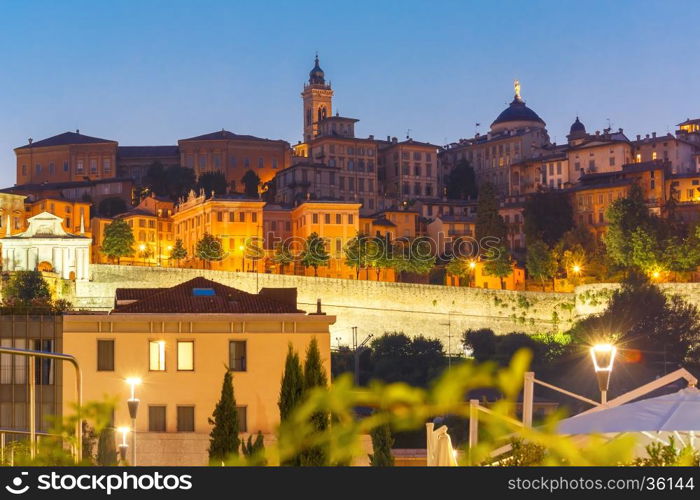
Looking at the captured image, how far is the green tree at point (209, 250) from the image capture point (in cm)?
8469

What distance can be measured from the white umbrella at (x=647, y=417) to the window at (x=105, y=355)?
906 inches

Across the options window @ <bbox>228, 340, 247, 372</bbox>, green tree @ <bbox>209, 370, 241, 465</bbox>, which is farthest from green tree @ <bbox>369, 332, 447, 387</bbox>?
green tree @ <bbox>209, 370, 241, 465</bbox>

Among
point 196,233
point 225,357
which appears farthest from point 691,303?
point 225,357

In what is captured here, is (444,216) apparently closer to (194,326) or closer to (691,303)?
(691,303)

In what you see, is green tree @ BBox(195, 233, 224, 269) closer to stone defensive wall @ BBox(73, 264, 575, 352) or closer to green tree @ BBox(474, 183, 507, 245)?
stone defensive wall @ BBox(73, 264, 575, 352)

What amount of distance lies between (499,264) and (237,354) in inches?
1999

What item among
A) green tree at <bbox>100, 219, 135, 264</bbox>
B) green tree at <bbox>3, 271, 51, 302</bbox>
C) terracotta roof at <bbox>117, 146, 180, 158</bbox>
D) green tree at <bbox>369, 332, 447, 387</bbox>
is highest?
terracotta roof at <bbox>117, 146, 180, 158</bbox>

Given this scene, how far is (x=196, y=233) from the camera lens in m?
91.9

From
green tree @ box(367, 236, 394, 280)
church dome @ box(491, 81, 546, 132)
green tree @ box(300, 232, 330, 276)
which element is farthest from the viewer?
church dome @ box(491, 81, 546, 132)

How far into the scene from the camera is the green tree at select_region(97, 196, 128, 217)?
101375mm

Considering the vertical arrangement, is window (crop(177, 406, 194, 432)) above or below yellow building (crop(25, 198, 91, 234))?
below

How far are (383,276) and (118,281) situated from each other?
18.9m

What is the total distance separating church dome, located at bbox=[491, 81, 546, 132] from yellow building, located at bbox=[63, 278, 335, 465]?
92579 mm
